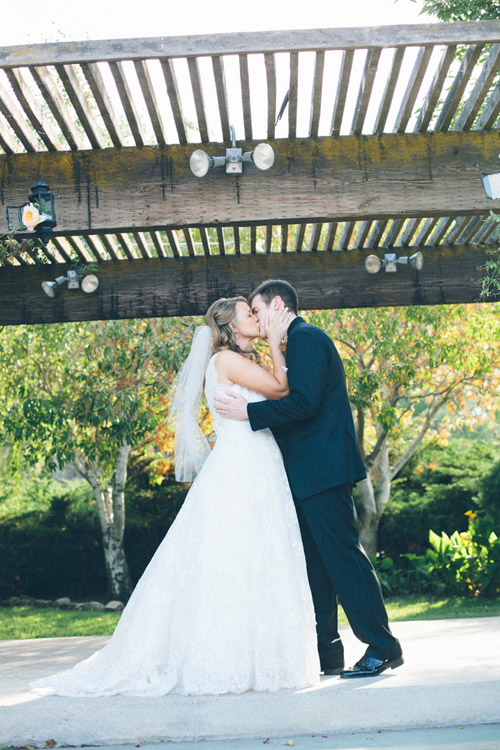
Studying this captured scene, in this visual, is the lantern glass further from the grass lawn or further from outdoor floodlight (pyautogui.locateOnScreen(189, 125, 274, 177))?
the grass lawn

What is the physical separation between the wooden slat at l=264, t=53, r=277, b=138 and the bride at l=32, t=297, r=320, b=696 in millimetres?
1255

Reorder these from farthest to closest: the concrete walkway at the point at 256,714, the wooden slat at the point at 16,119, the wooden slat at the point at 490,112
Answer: the wooden slat at the point at 490,112 → the wooden slat at the point at 16,119 → the concrete walkway at the point at 256,714

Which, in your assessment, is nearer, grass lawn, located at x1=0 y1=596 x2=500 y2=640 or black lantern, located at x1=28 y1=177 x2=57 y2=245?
black lantern, located at x1=28 y1=177 x2=57 y2=245

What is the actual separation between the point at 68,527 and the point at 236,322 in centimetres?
964

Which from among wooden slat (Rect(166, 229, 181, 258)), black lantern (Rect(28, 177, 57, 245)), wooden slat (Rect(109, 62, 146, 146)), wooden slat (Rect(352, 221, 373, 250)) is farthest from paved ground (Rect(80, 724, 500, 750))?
wooden slat (Rect(352, 221, 373, 250))

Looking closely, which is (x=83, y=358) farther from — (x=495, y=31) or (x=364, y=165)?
(x=495, y=31)

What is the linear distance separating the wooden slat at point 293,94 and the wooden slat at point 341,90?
227 millimetres

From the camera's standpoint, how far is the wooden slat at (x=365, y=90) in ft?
12.5

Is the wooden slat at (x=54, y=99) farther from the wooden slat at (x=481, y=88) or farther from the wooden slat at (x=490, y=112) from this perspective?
the wooden slat at (x=490, y=112)

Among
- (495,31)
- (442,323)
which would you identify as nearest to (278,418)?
(495,31)

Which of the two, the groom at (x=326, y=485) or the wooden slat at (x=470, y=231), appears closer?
the groom at (x=326, y=485)

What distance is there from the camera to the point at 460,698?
3207 millimetres

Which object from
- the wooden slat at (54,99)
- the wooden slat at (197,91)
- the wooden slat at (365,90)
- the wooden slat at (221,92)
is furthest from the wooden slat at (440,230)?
the wooden slat at (54,99)

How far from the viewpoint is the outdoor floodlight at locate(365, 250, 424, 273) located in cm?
598
